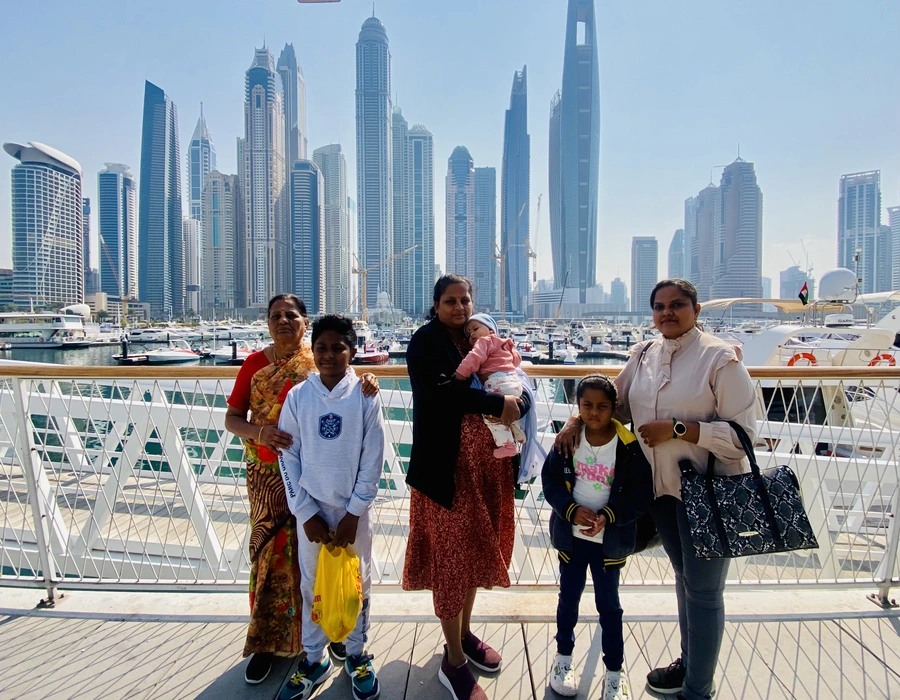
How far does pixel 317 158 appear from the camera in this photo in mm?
104562

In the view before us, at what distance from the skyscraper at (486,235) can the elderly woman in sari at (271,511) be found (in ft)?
309

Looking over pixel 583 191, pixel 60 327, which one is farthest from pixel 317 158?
pixel 60 327

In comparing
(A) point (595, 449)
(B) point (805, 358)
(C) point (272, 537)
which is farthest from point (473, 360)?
(B) point (805, 358)

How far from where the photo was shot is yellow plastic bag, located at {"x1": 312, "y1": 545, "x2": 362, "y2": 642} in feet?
5.06

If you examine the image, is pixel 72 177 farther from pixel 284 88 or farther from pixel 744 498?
pixel 744 498

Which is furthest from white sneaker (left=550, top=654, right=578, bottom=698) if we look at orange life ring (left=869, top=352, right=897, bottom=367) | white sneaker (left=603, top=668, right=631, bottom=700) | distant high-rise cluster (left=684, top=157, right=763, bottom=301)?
distant high-rise cluster (left=684, top=157, right=763, bottom=301)

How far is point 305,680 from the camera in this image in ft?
5.35

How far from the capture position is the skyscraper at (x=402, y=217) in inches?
3602

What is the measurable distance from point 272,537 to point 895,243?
218ft

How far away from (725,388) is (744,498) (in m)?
0.37

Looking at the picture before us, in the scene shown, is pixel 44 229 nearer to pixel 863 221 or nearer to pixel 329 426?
pixel 329 426

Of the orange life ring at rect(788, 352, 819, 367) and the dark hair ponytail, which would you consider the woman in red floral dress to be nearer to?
the dark hair ponytail

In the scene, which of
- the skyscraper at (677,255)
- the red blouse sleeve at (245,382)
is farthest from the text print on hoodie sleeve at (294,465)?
the skyscraper at (677,255)

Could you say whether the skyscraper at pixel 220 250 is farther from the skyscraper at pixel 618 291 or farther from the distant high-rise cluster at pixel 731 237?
the skyscraper at pixel 618 291
